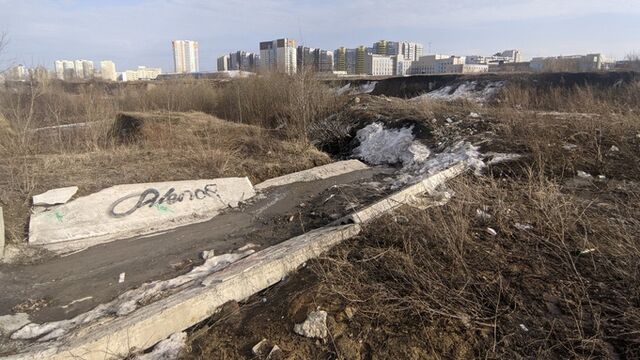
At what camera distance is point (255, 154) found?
10.4m

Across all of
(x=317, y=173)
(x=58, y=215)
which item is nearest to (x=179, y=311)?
(x=58, y=215)

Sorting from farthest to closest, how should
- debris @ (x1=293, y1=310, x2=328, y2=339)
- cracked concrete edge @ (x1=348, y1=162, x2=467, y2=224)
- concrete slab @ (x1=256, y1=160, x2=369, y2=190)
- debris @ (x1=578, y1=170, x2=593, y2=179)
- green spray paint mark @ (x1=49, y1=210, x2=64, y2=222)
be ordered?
concrete slab @ (x1=256, y1=160, x2=369, y2=190), debris @ (x1=578, y1=170, x2=593, y2=179), green spray paint mark @ (x1=49, y1=210, x2=64, y2=222), cracked concrete edge @ (x1=348, y1=162, x2=467, y2=224), debris @ (x1=293, y1=310, x2=328, y2=339)

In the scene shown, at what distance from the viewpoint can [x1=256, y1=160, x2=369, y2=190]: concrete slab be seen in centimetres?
856

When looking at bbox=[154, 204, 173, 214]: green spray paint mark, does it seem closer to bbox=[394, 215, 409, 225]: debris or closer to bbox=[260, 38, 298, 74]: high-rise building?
bbox=[394, 215, 409, 225]: debris

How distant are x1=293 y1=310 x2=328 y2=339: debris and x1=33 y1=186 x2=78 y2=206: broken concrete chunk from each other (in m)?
4.73

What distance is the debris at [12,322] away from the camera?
3.73 metres

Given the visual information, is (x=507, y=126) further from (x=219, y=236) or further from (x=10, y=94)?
(x=10, y=94)

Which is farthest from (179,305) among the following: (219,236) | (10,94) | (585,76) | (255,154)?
(585,76)

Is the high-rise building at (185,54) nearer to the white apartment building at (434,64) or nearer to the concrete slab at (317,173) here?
the white apartment building at (434,64)

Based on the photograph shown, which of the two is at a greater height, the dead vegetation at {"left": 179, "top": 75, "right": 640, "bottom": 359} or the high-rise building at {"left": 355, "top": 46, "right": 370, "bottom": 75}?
the high-rise building at {"left": 355, "top": 46, "right": 370, "bottom": 75}

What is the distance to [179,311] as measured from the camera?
11.5 feet

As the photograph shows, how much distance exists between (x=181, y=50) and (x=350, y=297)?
67.7 m

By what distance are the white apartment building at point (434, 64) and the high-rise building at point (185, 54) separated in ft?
137

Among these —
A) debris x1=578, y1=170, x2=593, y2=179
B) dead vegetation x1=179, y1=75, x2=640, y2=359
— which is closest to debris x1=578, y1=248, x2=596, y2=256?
dead vegetation x1=179, y1=75, x2=640, y2=359
